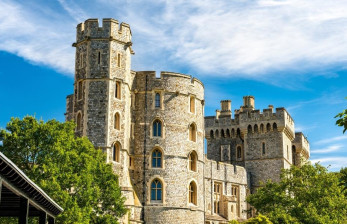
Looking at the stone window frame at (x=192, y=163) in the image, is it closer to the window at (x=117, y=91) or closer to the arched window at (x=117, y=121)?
the arched window at (x=117, y=121)

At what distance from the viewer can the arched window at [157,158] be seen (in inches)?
1781

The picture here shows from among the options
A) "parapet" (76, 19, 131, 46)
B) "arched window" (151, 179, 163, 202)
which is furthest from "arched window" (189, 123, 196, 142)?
"parapet" (76, 19, 131, 46)

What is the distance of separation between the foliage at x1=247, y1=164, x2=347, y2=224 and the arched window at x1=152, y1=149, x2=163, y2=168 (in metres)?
7.68

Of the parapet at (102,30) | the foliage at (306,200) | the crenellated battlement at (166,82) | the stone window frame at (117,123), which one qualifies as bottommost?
the foliage at (306,200)

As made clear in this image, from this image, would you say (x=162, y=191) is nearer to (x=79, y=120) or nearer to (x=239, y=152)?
(x=79, y=120)

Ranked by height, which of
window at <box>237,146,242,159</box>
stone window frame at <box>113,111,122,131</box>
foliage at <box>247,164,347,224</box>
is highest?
window at <box>237,146,242,159</box>

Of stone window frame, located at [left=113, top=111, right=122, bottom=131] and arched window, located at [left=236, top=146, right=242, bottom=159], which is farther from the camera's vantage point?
arched window, located at [left=236, top=146, right=242, bottom=159]

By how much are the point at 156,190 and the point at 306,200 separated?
11.2 metres

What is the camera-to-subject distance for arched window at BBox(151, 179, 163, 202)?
44.7 m

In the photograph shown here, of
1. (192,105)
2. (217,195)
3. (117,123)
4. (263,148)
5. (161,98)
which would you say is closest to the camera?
(117,123)

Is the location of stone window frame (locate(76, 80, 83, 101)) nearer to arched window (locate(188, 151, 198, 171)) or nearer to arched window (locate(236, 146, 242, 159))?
arched window (locate(188, 151, 198, 171))

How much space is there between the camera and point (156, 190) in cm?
4481

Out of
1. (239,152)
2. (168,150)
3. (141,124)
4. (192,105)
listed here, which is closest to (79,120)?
(141,124)

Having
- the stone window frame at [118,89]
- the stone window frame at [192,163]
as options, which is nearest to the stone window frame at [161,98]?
the stone window frame at [118,89]
